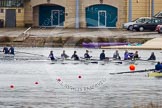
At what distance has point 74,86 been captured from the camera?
177 ft

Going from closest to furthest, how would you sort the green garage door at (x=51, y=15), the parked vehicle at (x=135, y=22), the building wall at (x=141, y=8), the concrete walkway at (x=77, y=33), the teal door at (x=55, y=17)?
the concrete walkway at (x=77, y=33) → the parked vehicle at (x=135, y=22) → the building wall at (x=141, y=8) → the green garage door at (x=51, y=15) → the teal door at (x=55, y=17)

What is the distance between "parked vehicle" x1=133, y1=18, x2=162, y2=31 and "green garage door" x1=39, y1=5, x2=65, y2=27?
11.4 meters

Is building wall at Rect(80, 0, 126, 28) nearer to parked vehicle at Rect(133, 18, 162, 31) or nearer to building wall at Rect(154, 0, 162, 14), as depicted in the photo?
building wall at Rect(154, 0, 162, 14)

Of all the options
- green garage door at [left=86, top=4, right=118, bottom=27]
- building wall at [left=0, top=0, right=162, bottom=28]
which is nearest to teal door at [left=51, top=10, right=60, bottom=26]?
building wall at [left=0, top=0, right=162, bottom=28]

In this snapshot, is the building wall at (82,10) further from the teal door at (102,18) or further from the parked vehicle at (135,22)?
the parked vehicle at (135,22)

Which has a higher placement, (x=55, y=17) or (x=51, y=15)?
(x=51, y=15)

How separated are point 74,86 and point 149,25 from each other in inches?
1592

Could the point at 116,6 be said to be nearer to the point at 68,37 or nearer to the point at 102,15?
the point at 102,15

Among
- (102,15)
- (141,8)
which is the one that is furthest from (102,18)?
(141,8)

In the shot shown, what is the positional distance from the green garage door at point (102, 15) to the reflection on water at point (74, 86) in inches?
1088

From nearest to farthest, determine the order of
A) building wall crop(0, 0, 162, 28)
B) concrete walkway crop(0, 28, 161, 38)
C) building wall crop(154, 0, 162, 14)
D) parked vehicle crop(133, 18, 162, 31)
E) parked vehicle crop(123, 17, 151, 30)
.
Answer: concrete walkway crop(0, 28, 161, 38) < parked vehicle crop(123, 17, 151, 30) < parked vehicle crop(133, 18, 162, 31) < building wall crop(0, 0, 162, 28) < building wall crop(154, 0, 162, 14)

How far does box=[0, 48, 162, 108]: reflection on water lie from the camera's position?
151 feet

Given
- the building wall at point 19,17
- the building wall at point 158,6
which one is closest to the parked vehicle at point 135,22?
the building wall at point 158,6

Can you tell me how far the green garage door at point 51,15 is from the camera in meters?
100
